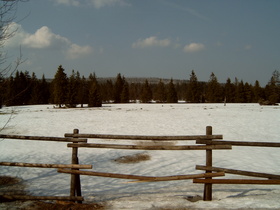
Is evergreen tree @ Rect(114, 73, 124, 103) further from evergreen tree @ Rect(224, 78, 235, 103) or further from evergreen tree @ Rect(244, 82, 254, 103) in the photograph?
evergreen tree @ Rect(244, 82, 254, 103)

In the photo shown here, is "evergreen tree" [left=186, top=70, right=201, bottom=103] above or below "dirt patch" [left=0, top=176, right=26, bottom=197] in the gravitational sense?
above

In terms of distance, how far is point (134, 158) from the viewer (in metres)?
10.2

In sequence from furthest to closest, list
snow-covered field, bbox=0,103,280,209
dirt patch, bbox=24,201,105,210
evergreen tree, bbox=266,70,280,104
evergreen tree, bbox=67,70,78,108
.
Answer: evergreen tree, bbox=266,70,280,104
evergreen tree, bbox=67,70,78,108
snow-covered field, bbox=0,103,280,209
dirt patch, bbox=24,201,105,210

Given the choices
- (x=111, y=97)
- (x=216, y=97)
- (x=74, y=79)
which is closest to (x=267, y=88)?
(x=216, y=97)

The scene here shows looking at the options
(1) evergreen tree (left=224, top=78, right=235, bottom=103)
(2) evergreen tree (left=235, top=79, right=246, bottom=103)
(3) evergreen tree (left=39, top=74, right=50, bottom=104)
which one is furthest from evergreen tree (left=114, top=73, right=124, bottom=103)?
(2) evergreen tree (left=235, top=79, right=246, bottom=103)

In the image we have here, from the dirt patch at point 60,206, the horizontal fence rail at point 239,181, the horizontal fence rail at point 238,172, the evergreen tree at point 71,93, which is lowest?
the dirt patch at point 60,206

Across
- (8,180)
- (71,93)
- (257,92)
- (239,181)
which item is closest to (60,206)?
(8,180)

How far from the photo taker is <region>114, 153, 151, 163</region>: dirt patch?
9.76 metres

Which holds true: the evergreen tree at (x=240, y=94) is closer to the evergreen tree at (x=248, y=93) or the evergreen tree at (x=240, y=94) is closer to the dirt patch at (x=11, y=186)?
the evergreen tree at (x=248, y=93)

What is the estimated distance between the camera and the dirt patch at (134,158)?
9.76 metres

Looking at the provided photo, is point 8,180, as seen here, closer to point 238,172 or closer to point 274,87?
point 238,172

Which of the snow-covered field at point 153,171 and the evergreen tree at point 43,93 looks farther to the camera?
the evergreen tree at point 43,93

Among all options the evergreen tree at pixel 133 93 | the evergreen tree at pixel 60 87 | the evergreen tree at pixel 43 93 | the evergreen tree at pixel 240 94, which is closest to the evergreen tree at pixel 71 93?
the evergreen tree at pixel 60 87

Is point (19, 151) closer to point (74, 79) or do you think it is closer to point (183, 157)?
point (183, 157)
